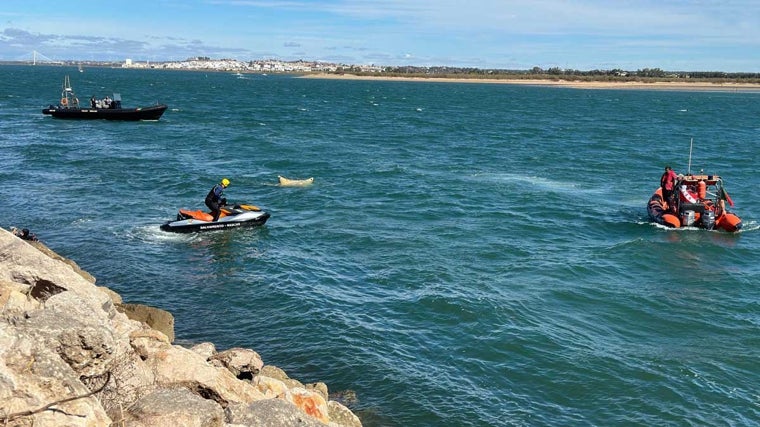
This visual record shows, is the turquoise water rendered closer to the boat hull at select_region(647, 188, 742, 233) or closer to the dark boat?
the boat hull at select_region(647, 188, 742, 233)

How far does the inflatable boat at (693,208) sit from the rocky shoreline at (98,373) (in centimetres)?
1954

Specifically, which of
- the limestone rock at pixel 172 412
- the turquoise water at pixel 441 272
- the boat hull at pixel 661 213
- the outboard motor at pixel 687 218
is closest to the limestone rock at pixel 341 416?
the turquoise water at pixel 441 272

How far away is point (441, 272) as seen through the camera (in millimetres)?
20094

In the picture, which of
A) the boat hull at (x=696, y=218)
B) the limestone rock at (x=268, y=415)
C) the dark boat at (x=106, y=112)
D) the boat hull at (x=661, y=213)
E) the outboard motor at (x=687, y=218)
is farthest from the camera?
the dark boat at (x=106, y=112)

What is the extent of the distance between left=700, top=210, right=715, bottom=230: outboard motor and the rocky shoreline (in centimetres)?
1974

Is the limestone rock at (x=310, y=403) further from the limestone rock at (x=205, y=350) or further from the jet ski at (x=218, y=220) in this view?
the jet ski at (x=218, y=220)

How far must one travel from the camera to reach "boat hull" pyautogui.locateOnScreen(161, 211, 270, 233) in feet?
77.0

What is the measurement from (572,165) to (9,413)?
39.4m

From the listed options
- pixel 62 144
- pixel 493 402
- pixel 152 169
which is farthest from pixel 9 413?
pixel 62 144

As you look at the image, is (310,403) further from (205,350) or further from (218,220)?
(218,220)

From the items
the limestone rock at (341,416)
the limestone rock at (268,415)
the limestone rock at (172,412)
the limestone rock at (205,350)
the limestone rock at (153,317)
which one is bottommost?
the limestone rock at (341,416)

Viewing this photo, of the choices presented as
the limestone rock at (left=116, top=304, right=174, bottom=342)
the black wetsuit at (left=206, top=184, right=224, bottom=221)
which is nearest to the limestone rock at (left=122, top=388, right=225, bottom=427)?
the limestone rock at (left=116, top=304, right=174, bottom=342)

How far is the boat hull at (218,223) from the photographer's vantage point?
2347 centimetres

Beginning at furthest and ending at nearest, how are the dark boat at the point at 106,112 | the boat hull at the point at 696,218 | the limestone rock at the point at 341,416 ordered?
the dark boat at the point at 106,112 → the boat hull at the point at 696,218 → the limestone rock at the point at 341,416
